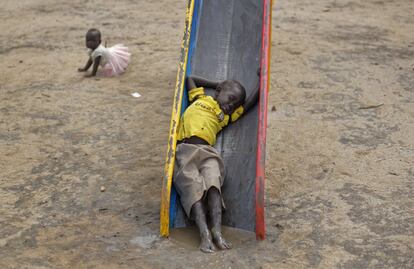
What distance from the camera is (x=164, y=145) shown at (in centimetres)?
627

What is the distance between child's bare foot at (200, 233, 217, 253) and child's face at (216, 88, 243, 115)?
4.90ft

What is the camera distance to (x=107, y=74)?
8.22m

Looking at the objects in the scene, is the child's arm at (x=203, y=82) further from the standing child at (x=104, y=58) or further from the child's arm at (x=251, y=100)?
the standing child at (x=104, y=58)

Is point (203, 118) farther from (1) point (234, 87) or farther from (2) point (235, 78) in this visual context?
(2) point (235, 78)

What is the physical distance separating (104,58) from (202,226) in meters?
4.08

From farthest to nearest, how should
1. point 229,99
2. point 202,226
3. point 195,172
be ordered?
point 229,99
point 195,172
point 202,226

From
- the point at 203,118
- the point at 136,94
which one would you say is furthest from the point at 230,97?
the point at 136,94

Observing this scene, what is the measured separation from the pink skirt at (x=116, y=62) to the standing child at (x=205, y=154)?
2.30 metres

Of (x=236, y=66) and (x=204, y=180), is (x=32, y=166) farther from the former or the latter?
(x=236, y=66)

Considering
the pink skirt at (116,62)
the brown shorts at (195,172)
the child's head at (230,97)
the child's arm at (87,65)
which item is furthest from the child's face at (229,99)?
the child's arm at (87,65)

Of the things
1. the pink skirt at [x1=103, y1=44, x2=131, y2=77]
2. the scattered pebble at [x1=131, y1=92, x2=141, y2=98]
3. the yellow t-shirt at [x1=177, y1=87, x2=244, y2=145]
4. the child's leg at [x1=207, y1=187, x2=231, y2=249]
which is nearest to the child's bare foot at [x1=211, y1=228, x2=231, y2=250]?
the child's leg at [x1=207, y1=187, x2=231, y2=249]

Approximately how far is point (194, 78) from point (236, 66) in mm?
727

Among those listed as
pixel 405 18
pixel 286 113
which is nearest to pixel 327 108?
pixel 286 113

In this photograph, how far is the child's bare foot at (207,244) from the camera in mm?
4496
